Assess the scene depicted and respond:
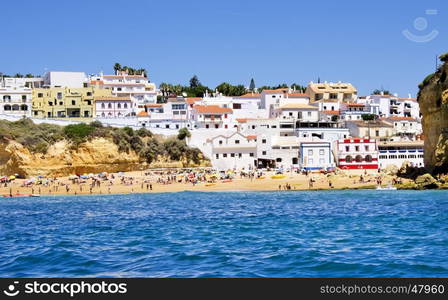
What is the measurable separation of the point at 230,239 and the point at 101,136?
4665 centimetres

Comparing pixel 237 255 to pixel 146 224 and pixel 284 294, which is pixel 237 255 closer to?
pixel 284 294

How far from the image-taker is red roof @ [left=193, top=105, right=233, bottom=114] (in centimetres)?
7708

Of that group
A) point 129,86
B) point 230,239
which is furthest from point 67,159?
point 230,239

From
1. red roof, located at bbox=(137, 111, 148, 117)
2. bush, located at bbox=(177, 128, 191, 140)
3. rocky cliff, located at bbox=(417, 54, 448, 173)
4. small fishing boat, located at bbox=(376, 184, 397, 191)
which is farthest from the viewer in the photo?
red roof, located at bbox=(137, 111, 148, 117)

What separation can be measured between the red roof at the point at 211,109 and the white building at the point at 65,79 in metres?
23.4

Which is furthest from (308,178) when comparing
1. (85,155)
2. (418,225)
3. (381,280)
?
(381,280)

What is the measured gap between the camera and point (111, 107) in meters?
83.0

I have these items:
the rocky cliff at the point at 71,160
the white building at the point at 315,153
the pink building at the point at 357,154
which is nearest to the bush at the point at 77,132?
the rocky cliff at the point at 71,160

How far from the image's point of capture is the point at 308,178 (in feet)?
192

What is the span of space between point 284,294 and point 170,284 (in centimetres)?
268

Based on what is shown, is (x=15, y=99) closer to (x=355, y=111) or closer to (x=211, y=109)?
(x=211, y=109)

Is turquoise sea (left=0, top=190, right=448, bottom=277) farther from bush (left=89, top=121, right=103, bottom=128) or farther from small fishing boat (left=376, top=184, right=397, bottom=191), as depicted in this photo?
bush (left=89, top=121, right=103, bottom=128)

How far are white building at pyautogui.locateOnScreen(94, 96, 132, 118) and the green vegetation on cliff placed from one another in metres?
13.6

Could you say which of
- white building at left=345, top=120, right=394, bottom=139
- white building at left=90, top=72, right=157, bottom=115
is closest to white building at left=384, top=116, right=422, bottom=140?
white building at left=345, top=120, right=394, bottom=139
